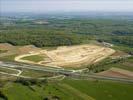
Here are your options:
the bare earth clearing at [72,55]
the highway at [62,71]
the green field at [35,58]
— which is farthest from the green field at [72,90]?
the green field at [35,58]

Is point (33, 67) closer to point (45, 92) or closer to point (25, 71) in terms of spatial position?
point (25, 71)

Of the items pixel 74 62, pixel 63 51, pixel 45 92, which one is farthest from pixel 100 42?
pixel 45 92

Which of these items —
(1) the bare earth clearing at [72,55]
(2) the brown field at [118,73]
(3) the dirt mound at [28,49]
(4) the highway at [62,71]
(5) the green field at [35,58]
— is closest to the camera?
(4) the highway at [62,71]

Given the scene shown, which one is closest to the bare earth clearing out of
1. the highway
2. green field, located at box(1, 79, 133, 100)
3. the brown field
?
the highway

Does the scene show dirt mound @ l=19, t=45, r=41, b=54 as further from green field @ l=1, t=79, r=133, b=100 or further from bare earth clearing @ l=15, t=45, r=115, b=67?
green field @ l=1, t=79, r=133, b=100

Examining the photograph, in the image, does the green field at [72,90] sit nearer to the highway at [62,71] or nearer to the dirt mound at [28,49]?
the highway at [62,71]

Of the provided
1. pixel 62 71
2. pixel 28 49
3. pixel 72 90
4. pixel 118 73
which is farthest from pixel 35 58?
pixel 72 90
